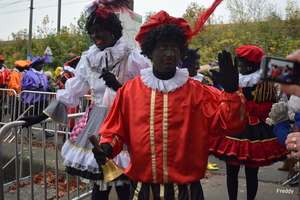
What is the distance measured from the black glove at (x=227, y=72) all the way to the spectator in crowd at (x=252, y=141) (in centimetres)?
159

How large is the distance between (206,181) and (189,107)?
304cm

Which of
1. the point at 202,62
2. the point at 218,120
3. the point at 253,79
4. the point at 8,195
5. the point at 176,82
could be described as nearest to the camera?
the point at 218,120

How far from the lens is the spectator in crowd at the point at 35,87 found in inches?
291

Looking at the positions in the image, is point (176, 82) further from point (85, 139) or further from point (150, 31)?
point (85, 139)

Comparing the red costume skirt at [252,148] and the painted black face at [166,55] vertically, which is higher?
the painted black face at [166,55]

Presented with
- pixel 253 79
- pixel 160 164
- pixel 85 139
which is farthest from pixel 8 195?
pixel 253 79

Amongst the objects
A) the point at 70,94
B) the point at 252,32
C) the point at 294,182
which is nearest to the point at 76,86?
the point at 70,94

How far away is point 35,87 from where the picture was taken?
8367 millimetres

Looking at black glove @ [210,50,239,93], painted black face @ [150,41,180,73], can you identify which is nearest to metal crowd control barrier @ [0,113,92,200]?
painted black face @ [150,41,180,73]

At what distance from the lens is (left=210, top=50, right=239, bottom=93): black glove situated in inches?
70.7

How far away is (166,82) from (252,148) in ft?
5.72

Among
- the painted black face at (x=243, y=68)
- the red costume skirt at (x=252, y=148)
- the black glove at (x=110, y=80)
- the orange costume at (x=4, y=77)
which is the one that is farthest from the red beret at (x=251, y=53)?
the orange costume at (x=4, y=77)

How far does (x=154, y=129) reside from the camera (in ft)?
6.73

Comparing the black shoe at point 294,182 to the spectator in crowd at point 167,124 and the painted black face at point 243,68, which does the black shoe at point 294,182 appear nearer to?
the painted black face at point 243,68
